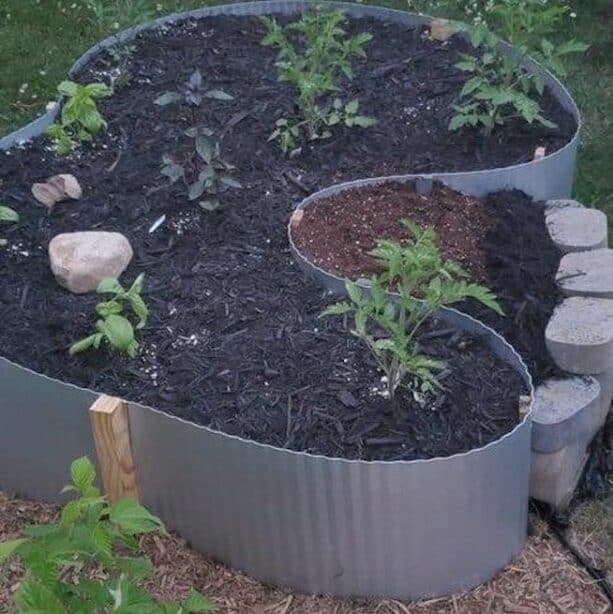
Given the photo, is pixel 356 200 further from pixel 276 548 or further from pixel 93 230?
pixel 276 548

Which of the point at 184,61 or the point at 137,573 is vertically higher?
the point at 137,573

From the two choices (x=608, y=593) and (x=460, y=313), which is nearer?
(x=608, y=593)

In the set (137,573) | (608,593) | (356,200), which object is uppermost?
(137,573)

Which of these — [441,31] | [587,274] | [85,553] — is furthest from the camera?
[441,31]

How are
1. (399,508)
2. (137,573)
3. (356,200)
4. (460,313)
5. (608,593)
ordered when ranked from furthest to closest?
(356,200)
(460,313)
(608,593)
(399,508)
(137,573)

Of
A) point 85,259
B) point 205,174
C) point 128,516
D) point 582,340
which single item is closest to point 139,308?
point 85,259

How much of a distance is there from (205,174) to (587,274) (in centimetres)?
144

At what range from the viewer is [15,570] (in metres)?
3.10

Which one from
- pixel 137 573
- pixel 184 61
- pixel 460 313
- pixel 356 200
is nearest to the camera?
pixel 137 573

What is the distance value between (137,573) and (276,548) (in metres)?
0.72

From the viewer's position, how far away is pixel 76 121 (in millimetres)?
4684

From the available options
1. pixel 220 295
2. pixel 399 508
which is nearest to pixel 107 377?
pixel 220 295

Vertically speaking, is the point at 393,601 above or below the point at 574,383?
below

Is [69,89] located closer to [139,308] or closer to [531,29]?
[139,308]
